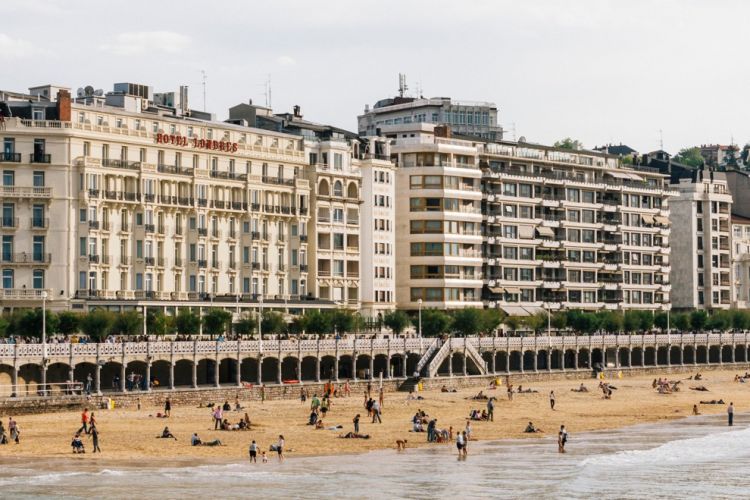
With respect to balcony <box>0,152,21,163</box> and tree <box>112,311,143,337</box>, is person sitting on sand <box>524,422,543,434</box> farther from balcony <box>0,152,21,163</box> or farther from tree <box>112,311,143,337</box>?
balcony <box>0,152,21,163</box>

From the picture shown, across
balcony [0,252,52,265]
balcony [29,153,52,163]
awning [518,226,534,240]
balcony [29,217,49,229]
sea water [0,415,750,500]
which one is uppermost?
balcony [29,153,52,163]

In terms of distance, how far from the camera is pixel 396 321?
14550 centimetres

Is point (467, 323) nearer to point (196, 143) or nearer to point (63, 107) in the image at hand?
point (196, 143)

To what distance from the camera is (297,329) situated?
13400 cm

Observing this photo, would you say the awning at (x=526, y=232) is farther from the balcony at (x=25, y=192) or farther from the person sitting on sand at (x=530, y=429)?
the person sitting on sand at (x=530, y=429)

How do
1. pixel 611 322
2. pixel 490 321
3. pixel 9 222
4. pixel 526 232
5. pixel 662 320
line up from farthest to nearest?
pixel 662 320, pixel 526 232, pixel 611 322, pixel 490 321, pixel 9 222

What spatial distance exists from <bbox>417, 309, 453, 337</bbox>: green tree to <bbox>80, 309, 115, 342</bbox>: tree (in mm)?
38981

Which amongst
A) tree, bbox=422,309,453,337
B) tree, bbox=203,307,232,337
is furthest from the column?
tree, bbox=422,309,453,337

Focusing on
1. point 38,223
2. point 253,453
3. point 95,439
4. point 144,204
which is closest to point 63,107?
point 38,223

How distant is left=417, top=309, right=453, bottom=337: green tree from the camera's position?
484 feet

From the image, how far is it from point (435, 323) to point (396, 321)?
14.2 feet

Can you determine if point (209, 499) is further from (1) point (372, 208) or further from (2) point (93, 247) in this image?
(1) point (372, 208)

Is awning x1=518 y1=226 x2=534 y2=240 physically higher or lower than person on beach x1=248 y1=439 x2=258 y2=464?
higher

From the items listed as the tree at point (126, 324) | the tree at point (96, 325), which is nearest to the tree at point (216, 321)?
the tree at point (126, 324)
